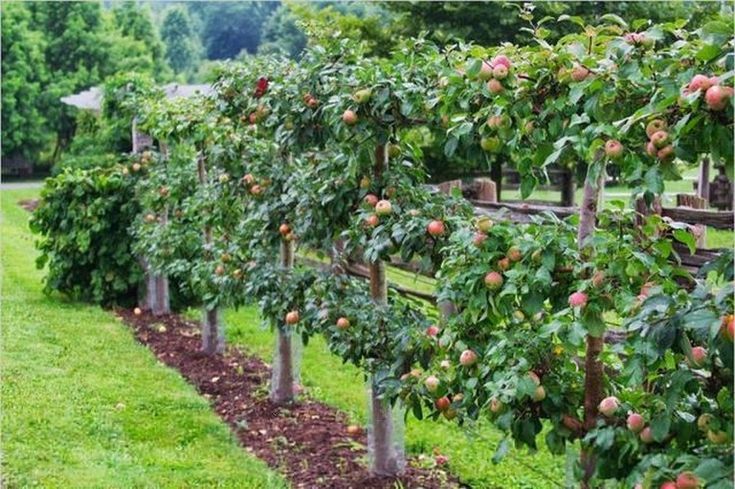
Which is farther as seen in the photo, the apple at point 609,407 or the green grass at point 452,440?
the green grass at point 452,440

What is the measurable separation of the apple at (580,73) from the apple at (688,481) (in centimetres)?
94

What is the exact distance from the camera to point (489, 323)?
8.82ft

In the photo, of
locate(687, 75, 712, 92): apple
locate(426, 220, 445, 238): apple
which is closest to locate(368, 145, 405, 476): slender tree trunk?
locate(426, 220, 445, 238): apple

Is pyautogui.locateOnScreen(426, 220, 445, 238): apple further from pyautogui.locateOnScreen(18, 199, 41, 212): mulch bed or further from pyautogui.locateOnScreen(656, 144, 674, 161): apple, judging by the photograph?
pyautogui.locateOnScreen(18, 199, 41, 212): mulch bed

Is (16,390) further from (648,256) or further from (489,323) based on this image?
(648,256)

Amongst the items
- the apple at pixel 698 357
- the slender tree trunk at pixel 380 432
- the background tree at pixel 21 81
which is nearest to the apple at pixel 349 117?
the slender tree trunk at pixel 380 432

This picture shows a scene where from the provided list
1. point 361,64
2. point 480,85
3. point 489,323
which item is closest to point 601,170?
point 480,85

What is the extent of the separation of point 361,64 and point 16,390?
9.35ft

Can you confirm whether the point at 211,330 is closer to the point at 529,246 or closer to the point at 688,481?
the point at 529,246

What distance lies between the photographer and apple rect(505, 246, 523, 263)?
243cm

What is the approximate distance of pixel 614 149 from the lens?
199 centimetres

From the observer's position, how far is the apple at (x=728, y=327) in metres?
1.68

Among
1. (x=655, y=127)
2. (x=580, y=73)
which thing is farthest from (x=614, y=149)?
(x=580, y=73)

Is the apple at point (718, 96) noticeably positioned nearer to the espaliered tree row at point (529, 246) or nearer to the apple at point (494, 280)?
the espaliered tree row at point (529, 246)
